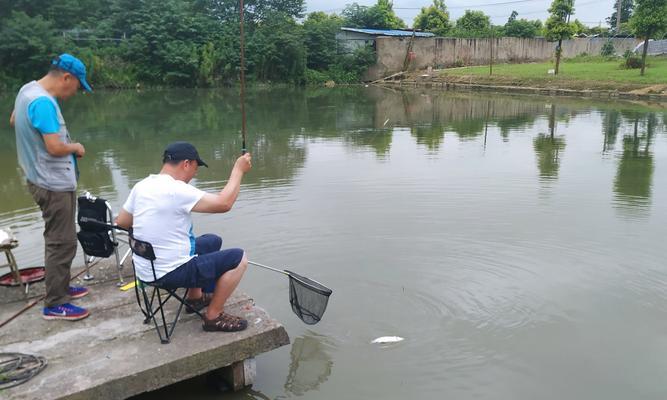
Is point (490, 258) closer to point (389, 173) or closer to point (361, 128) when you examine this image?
point (389, 173)

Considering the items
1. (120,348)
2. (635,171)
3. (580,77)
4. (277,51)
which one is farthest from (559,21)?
(120,348)

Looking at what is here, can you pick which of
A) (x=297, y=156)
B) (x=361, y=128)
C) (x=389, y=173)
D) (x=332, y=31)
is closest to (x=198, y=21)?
(x=332, y=31)

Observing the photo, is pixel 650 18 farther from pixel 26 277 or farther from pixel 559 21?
pixel 26 277

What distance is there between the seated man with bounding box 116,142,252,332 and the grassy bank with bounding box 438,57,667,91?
2643 cm

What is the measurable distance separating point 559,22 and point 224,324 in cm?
3092

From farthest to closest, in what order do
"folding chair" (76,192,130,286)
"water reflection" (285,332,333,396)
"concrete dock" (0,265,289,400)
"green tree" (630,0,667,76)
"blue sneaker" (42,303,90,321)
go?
"green tree" (630,0,667,76) < "folding chair" (76,192,130,286) < "water reflection" (285,332,333,396) < "blue sneaker" (42,303,90,321) < "concrete dock" (0,265,289,400)

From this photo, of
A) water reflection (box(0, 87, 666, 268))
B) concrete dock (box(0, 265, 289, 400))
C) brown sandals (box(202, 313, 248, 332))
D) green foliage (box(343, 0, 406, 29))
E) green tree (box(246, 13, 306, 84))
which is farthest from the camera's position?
green foliage (box(343, 0, 406, 29))

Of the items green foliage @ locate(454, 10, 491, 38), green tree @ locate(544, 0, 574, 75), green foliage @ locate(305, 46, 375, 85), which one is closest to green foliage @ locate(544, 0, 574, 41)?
green tree @ locate(544, 0, 574, 75)

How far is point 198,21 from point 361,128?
2493 centimetres

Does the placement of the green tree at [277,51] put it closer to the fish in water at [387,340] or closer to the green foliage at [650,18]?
the green foliage at [650,18]

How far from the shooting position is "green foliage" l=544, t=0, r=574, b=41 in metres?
29.7

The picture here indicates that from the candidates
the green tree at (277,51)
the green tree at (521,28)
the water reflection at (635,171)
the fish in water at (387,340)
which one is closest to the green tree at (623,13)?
the green tree at (521,28)

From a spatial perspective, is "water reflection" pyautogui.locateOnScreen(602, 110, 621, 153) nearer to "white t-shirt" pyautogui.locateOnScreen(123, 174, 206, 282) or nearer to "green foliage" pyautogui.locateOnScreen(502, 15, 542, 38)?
"white t-shirt" pyautogui.locateOnScreen(123, 174, 206, 282)

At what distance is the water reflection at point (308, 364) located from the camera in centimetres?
397
